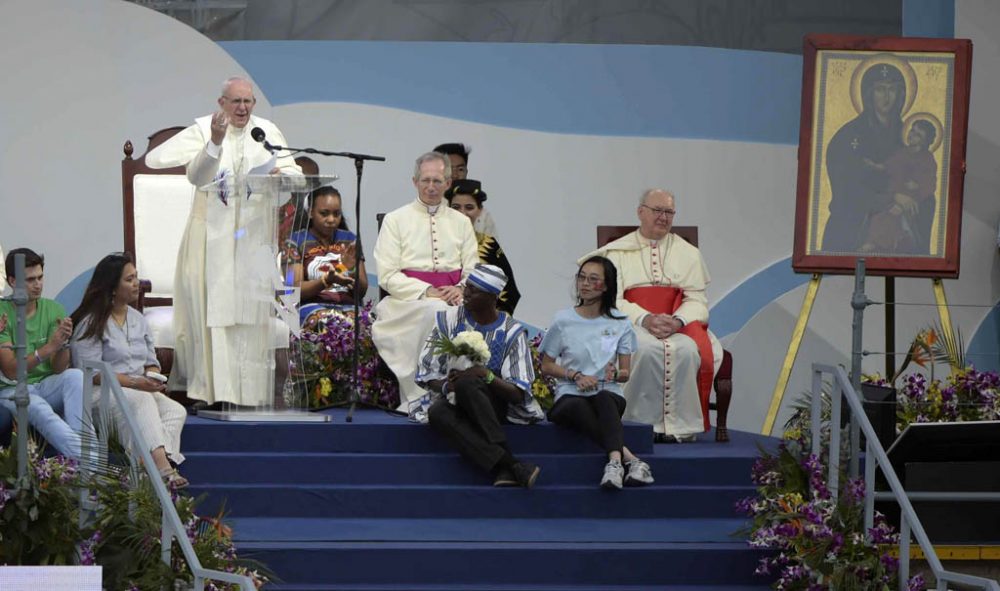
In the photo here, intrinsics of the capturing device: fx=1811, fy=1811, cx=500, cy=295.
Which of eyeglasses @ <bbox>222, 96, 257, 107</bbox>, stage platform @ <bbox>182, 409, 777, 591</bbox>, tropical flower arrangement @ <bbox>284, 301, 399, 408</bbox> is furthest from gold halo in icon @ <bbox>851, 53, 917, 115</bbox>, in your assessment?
eyeglasses @ <bbox>222, 96, 257, 107</bbox>

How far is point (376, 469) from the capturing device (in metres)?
8.62

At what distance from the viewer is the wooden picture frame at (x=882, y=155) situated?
9.52m

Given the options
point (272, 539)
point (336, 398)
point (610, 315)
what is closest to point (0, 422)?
point (272, 539)

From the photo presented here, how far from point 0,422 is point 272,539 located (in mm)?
1389

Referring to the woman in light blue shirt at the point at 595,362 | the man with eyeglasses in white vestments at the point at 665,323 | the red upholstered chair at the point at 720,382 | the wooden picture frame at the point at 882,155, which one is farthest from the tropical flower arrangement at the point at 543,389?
the wooden picture frame at the point at 882,155

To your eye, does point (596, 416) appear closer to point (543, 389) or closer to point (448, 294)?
point (543, 389)

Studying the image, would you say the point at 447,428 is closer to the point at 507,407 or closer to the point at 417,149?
the point at 507,407

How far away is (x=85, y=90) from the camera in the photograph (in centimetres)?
1096

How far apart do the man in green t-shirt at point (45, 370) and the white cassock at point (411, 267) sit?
180cm

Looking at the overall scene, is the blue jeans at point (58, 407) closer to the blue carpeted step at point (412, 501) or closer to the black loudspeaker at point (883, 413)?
the blue carpeted step at point (412, 501)

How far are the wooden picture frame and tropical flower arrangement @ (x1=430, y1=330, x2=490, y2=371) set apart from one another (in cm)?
199

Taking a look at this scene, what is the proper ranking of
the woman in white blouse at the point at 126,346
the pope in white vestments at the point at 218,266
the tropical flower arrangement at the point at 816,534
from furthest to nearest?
the pope in white vestments at the point at 218,266, the woman in white blouse at the point at 126,346, the tropical flower arrangement at the point at 816,534

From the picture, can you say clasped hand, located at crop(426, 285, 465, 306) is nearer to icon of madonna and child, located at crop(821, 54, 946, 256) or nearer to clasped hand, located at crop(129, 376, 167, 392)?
clasped hand, located at crop(129, 376, 167, 392)

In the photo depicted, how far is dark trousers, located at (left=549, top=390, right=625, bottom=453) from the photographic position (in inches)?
338
